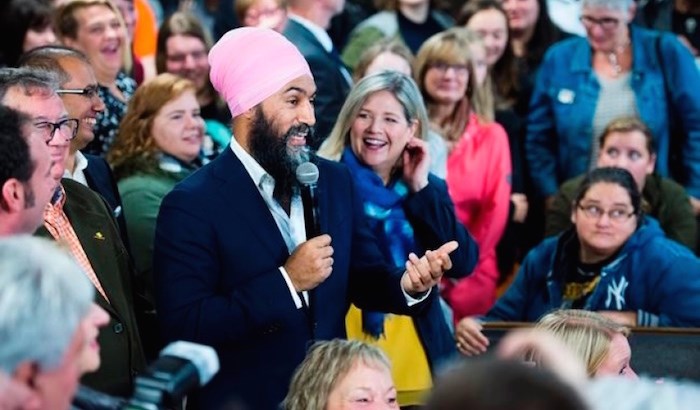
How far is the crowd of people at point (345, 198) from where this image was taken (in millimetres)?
4039

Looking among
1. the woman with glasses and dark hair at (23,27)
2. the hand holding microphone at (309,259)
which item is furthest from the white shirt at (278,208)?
the woman with glasses and dark hair at (23,27)

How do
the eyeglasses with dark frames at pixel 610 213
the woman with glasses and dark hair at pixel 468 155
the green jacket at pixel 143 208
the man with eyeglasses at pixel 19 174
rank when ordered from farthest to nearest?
the woman with glasses and dark hair at pixel 468 155 < the eyeglasses with dark frames at pixel 610 213 < the green jacket at pixel 143 208 < the man with eyeglasses at pixel 19 174

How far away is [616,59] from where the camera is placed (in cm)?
809

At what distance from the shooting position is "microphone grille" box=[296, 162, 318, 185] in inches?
197

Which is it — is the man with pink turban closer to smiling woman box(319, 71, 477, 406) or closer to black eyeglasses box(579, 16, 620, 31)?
smiling woman box(319, 71, 477, 406)

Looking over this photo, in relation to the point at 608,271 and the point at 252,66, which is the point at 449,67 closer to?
the point at 608,271

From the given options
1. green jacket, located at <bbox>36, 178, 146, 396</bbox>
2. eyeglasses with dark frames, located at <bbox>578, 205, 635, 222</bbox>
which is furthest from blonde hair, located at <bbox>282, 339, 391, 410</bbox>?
eyeglasses with dark frames, located at <bbox>578, 205, 635, 222</bbox>

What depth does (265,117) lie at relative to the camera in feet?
17.1

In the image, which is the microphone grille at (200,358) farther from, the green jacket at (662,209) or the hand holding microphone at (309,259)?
the green jacket at (662,209)

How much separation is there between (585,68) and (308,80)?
10.3 feet

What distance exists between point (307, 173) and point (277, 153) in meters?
0.19

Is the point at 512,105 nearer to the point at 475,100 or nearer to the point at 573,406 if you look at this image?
the point at 475,100

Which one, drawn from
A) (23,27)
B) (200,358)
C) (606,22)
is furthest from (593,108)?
(200,358)

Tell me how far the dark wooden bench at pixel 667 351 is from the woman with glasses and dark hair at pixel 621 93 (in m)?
1.88
